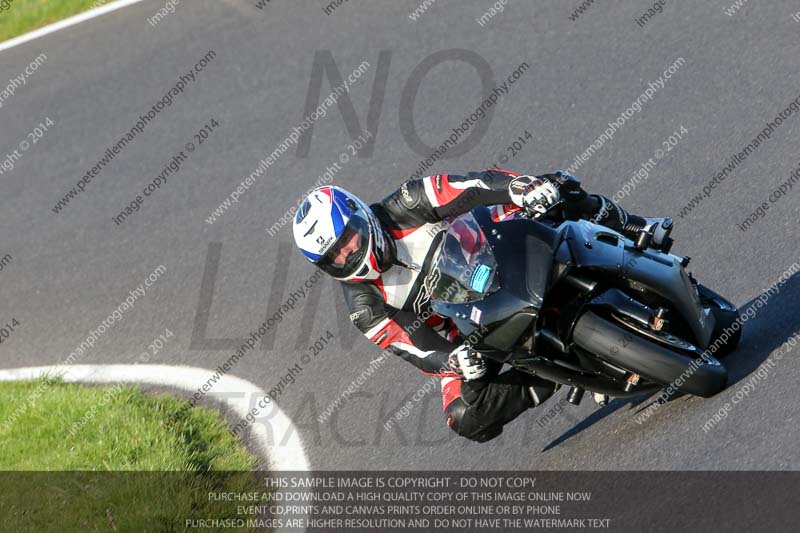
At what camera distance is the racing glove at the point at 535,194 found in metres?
5.75

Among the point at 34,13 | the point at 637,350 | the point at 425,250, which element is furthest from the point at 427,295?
the point at 34,13

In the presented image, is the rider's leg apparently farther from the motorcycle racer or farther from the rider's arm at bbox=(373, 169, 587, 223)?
the rider's arm at bbox=(373, 169, 587, 223)

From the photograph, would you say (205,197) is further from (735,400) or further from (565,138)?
(735,400)

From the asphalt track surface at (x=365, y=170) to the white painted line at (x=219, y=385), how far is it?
0.35ft

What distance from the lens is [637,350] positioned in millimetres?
5016

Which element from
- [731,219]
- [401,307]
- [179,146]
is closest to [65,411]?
[401,307]

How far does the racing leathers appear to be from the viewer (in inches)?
239

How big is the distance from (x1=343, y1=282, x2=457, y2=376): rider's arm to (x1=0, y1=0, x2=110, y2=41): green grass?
906 cm

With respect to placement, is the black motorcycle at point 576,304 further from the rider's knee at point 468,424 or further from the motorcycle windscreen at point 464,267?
the rider's knee at point 468,424

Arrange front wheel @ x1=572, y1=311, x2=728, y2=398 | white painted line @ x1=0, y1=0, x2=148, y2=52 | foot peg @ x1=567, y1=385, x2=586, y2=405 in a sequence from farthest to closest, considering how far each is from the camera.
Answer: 1. white painted line @ x1=0, y1=0, x2=148, y2=52
2. foot peg @ x1=567, y1=385, x2=586, y2=405
3. front wheel @ x1=572, y1=311, x2=728, y2=398

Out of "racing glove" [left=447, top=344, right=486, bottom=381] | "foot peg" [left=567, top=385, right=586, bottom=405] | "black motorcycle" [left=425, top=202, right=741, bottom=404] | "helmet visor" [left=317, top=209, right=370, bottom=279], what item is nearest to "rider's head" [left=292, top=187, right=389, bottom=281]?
"helmet visor" [left=317, top=209, right=370, bottom=279]

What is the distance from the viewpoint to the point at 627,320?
16.9 feet

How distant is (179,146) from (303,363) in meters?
4.02

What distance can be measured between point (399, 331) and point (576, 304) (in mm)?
1404
